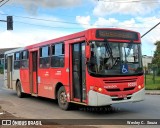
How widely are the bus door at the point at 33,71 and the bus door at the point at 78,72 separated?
4.36m

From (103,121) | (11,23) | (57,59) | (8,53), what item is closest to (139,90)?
(103,121)

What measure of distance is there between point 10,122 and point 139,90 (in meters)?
5.02

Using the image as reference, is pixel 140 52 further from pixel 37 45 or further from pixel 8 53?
pixel 8 53

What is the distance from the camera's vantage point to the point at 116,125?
33.7 ft

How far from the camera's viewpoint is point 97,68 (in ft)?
38.8

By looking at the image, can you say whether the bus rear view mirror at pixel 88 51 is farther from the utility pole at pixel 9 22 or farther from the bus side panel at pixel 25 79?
the utility pole at pixel 9 22

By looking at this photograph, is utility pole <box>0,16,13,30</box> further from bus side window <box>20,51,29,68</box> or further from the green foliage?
the green foliage

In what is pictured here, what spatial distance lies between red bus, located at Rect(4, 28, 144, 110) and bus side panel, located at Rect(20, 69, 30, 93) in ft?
11.3

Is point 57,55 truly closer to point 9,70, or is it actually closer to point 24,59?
point 24,59

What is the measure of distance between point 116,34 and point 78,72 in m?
1.96

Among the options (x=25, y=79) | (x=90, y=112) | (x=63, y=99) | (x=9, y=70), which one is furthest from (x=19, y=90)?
(x=90, y=112)

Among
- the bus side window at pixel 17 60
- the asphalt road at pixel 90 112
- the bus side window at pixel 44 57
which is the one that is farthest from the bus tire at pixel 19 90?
the asphalt road at pixel 90 112

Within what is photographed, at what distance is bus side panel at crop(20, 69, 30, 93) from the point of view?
716 inches

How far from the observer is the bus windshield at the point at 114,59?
11.8 m
